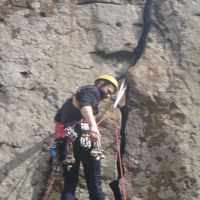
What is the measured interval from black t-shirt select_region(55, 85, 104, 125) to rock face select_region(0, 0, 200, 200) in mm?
1348

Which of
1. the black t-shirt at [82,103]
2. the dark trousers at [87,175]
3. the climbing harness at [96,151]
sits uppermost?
the black t-shirt at [82,103]

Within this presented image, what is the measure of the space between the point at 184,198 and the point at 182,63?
3277 mm

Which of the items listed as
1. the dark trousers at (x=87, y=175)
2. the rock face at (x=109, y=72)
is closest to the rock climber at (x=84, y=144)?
the dark trousers at (x=87, y=175)

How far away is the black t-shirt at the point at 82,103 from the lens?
8039 mm

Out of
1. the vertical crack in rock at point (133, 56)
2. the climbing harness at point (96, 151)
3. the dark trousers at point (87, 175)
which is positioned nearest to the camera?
the climbing harness at point (96, 151)

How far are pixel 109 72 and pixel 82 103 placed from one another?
3.29m

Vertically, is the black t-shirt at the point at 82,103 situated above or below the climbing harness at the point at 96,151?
above

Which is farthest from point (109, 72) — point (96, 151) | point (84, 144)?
point (96, 151)

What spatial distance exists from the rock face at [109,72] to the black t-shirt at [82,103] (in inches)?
53.1

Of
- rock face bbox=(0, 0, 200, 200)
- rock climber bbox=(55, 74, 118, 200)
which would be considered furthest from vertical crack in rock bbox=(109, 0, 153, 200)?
rock climber bbox=(55, 74, 118, 200)

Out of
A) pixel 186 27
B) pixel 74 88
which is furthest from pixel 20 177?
pixel 186 27

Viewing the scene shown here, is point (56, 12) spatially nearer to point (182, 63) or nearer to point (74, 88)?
point (74, 88)

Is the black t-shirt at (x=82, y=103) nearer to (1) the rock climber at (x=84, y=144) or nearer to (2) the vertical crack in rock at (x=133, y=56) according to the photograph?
(1) the rock climber at (x=84, y=144)

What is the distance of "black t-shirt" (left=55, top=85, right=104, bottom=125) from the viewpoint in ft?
26.4
